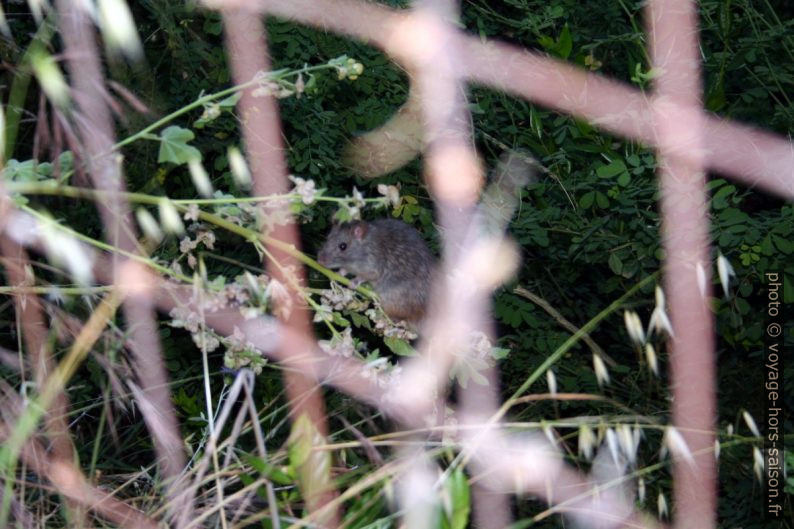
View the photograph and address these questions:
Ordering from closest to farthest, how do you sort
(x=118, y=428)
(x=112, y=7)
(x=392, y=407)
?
(x=112, y=7) → (x=392, y=407) → (x=118, y=428)

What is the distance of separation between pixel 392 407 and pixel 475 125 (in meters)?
1.96

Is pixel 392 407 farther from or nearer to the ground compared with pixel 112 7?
nearer to the ground

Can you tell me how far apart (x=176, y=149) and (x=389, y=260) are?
2.19 meters

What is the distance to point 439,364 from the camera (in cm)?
290

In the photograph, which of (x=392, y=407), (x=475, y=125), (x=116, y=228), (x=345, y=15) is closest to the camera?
(x=116, y=228)

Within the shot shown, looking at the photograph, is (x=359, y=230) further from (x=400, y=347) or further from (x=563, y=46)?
(x=400, y=347)

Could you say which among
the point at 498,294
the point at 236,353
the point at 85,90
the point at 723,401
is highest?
the point at 85,90

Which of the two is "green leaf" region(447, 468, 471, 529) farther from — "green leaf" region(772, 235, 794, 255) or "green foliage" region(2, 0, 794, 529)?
"green leaf" region(772, 235, 794, 255)

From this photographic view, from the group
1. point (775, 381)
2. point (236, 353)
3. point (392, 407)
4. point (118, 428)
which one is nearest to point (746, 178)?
point (775, 381)

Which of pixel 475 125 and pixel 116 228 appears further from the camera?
pixel 475 125

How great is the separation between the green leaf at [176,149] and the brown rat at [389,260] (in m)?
2.05

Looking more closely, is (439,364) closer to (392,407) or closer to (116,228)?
(392,407)

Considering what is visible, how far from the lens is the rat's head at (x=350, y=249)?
437 centimetres

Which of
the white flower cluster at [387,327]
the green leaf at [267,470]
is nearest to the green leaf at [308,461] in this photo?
the green leaf at [267,470]
